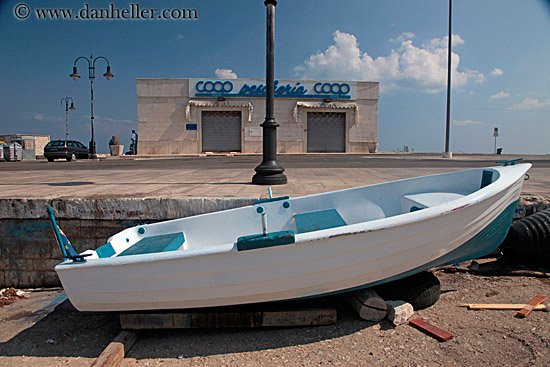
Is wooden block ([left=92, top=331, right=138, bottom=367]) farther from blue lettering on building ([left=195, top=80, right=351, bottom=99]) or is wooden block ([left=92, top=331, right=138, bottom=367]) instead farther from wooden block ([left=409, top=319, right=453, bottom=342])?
blue lettering on building ([left=195, top=80, right=351, bottom=99])

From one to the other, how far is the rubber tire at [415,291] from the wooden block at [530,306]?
69 centimetres

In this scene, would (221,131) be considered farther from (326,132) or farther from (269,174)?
(269,174)

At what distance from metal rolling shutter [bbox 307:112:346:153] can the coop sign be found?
81.4 inches

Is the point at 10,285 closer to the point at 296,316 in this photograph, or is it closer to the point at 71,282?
the point at 71,282

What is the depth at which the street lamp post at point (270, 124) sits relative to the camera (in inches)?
234

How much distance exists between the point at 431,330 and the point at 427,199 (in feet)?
4.68

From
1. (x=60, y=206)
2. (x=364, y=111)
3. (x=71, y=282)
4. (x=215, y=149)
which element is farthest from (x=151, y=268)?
(x=364, y=111)

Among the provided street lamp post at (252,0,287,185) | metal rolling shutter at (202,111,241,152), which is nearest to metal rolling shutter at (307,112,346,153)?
metal rolling shutter at (202,111,241,152)

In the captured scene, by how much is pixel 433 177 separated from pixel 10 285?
577cm

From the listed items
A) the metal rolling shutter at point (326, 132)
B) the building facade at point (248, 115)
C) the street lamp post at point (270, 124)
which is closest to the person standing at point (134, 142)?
the building facade at point (248, 115)

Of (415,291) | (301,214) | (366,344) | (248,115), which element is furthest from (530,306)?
(248,115)

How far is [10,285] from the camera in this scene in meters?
4.88

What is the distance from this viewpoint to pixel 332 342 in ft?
9.92

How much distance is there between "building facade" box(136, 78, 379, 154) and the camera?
103 feet
